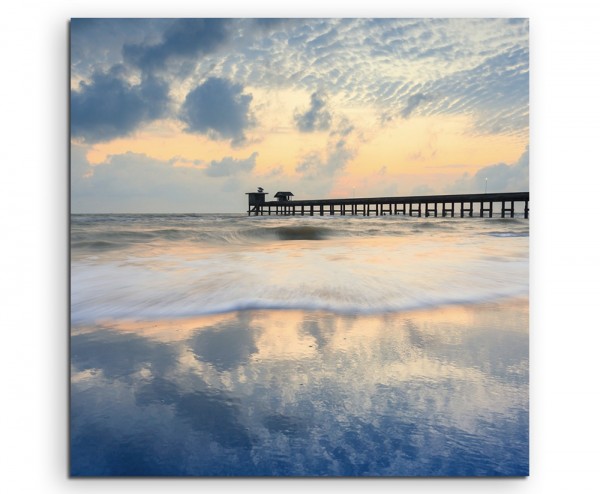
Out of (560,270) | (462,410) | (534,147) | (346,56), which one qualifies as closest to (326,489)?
(462,410)

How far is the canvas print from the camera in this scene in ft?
7.14

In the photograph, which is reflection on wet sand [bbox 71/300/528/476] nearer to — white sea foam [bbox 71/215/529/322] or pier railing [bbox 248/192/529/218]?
white sea foam [bbox 71/215/529/322]

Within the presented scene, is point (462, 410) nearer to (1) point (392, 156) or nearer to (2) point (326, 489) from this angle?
(2) point (326, 489)

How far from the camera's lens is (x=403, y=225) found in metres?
4.75

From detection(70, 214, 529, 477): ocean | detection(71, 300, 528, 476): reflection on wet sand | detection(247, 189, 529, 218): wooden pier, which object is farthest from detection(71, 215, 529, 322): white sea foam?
detection(71, 300, 528, 476): reflection on wet sand

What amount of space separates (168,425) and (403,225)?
135 inches

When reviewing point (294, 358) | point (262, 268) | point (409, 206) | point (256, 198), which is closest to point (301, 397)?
point (294, 358)

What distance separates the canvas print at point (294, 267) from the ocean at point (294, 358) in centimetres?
1

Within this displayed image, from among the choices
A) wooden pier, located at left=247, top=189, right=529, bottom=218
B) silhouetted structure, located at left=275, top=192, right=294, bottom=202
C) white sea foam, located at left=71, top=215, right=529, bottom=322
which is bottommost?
white sea foam, located at left=71, top=215, right=529, bottom=322

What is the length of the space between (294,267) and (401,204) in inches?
62.8

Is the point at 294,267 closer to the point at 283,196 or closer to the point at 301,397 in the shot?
the point at 283,196

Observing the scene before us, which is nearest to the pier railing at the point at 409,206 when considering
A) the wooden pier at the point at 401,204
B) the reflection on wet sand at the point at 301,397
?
the wooden pier at the point at 401,204

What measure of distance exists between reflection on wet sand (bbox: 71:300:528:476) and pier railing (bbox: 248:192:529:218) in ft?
2.89

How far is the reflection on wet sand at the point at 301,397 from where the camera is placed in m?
2.11
